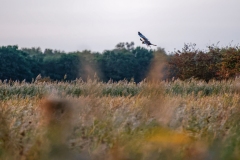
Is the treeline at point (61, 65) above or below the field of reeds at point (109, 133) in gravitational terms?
below

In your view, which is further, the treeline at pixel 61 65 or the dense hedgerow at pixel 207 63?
the treeline at pixel 61 65

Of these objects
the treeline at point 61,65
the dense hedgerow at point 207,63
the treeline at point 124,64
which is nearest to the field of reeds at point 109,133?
the treeline at point 124,64

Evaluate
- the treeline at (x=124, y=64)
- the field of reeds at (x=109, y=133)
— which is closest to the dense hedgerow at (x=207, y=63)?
the treeline at (x=124, y=64)

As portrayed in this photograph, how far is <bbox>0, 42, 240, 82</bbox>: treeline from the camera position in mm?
4461

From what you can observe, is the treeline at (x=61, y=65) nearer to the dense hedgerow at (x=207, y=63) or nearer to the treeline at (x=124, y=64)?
the treeline at (x=124, y=64)

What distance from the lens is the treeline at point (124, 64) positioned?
4.46 metres

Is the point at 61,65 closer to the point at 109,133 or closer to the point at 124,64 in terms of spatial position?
the point at 124,64

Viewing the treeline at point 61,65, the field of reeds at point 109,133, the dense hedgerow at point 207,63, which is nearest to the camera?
the field of reeds at point 109,133

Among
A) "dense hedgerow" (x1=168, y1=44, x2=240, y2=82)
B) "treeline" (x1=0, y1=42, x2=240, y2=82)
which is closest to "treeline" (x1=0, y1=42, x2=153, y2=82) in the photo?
"treeline" (x1=0, y1=42, x2=240, y2=82)

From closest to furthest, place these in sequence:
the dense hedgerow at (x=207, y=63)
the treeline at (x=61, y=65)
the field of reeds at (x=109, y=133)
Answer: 1. the field of reeds at (x=109, y=133)
2. the dense hedgerow at (x=207, y=63)
3. the treeline at (x=61, y=65)

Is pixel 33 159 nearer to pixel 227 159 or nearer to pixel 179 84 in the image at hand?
pixel 227 159

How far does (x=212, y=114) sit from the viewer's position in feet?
20.1

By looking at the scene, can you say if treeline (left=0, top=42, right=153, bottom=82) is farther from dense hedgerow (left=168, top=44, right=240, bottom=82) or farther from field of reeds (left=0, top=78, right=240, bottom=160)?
field of reeds (left=0, top=78, right=240, bottom=160)

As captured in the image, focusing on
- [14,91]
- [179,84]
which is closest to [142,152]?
[14,91]
